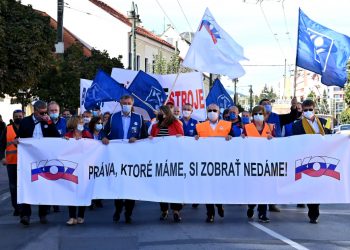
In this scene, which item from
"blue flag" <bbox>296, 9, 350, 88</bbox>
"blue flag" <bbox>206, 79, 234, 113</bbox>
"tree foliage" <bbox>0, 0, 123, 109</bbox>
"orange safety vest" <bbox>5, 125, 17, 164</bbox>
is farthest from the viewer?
"tree foliage" <bbox>0, 0, 123, 109</bbox>

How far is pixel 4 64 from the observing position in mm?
15648

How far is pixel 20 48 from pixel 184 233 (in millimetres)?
8960

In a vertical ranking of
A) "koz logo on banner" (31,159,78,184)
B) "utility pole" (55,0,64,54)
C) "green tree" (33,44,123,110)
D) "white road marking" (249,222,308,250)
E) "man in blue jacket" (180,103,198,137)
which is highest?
"utility pole" (55,0,64,54)

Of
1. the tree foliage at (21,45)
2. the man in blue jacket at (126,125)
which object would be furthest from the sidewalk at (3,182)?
the man in blue jacket at (126,125)

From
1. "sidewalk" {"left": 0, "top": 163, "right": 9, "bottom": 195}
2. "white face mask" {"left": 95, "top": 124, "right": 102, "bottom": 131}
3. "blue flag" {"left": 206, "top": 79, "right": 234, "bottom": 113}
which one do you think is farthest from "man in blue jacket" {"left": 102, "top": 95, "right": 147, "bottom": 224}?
"blue flag" {"left": 206, "top": 79, "right": 234, "bottom": 113}

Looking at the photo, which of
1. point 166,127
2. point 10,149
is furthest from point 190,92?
point 10,149

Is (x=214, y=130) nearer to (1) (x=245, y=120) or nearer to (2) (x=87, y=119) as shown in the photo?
(1) (x=245, y=120)

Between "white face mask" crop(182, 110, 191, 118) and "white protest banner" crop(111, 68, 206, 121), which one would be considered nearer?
"white face mask" crop(182, 110, 191, 118)

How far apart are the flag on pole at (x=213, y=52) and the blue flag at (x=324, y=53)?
4.35ft

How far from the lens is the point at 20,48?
1577 cm

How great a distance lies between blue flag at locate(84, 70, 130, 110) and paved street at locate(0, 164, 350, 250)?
3.68 meters

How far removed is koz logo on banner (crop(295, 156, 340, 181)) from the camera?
379 inches

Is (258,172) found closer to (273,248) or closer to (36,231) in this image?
(273,248)

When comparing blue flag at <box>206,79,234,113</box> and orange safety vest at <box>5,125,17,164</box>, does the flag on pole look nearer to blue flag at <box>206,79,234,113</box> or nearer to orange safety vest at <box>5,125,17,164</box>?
blue flag at <box>206,79,234,113</box>
